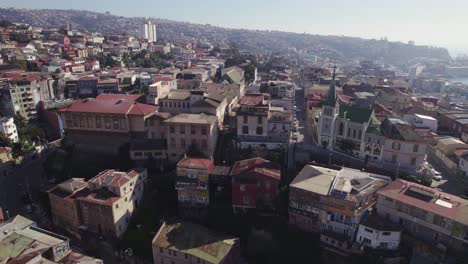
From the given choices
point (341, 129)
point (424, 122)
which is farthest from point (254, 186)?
point (424, 122)

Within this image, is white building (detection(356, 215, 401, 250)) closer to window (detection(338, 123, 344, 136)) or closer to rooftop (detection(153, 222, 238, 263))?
rooftop (detection(153, 222, 238, 263))

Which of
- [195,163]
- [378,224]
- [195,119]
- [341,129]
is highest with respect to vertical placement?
[195,119]

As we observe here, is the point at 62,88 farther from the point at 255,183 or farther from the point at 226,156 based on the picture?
the point at 255,183

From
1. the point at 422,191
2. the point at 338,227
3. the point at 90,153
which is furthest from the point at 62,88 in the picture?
the point at 422,191

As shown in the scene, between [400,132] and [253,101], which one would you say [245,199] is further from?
[400,132]

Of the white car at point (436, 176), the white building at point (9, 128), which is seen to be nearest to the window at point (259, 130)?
the white car at point (436, 176)

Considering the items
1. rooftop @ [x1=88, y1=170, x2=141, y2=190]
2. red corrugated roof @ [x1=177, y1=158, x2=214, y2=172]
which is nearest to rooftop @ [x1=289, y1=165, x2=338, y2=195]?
red corrugated roof @ [x1=177, y1=158, x2=214, y2=172]
